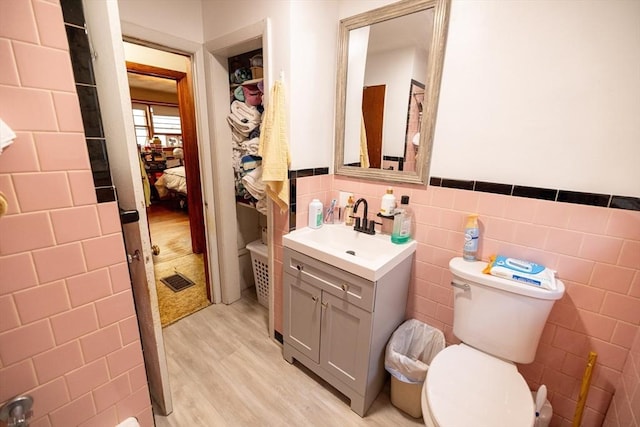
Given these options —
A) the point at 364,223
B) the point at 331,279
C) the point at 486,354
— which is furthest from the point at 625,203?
the point at 331,279

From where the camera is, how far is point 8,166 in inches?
27.7

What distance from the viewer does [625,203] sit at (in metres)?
1.04

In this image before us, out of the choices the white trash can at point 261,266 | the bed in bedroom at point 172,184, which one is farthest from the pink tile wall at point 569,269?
the bed in bedroom at point 172,184

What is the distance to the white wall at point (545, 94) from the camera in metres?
1.01

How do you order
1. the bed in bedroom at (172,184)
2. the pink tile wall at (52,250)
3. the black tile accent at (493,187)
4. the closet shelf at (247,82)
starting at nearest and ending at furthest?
the pink tile wall at (52,250) < the black tile accent at (493,187) < the closet shelf at (247,82) < the bed in bedroom at (172,184)

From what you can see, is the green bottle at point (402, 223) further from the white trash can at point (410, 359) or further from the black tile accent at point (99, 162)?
the black tile accent at point (99, 162)

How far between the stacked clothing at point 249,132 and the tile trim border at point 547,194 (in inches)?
45.1

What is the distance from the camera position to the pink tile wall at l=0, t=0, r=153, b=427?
70 centimetres

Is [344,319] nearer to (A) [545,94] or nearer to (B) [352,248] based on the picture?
(B) [352,248]

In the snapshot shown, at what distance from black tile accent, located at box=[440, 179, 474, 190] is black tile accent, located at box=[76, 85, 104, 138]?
1.48m

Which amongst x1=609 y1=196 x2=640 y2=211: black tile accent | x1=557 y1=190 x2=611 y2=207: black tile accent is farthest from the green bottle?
x1=609 y1=196 x2=640 y2=211: black tile accent

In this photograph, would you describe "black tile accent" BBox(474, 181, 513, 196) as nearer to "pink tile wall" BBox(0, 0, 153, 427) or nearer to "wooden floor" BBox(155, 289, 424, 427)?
"wooden floor" BBox(155, 289, 424, 427)

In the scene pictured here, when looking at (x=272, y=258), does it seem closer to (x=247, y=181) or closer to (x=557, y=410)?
(x=247, y=181)

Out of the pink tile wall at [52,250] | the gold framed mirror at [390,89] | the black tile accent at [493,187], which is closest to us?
the pink tile wall at [52,250]
